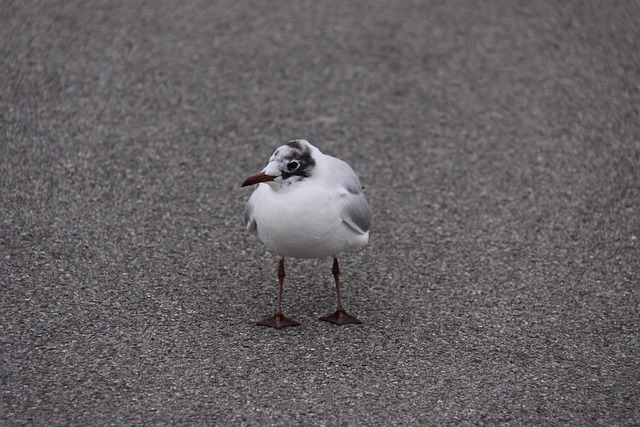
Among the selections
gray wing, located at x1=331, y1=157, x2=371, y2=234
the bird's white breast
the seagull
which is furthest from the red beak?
gray wing, located at x1=331, y1=157, x2=371, y2=234

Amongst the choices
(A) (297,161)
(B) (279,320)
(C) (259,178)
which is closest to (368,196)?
(B) (279,320)

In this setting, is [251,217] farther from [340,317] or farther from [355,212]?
[340,317]

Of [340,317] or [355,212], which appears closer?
[355,212]

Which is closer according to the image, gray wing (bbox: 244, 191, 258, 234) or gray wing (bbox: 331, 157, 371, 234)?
gray wing (bbox: 331, 157, 371, 234)

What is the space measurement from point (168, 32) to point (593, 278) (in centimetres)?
542

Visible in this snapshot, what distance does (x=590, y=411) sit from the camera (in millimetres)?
4672

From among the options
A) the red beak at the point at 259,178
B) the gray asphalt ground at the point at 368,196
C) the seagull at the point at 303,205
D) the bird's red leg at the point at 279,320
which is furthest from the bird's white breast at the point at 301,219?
the gray asphalt ground at the point at 368,196

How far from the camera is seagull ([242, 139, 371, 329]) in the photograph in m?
5.12

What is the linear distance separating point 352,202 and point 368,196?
1.87 m

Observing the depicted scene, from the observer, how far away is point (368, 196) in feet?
23.8

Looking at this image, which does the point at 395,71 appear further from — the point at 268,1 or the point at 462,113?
the point at 268,1

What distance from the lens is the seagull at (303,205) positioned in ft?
16.8

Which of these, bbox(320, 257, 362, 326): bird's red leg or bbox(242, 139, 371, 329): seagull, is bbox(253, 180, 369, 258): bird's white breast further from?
bbox(320, 257, 362, 326): bird's red leg

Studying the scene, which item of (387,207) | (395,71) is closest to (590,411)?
(387,207)
